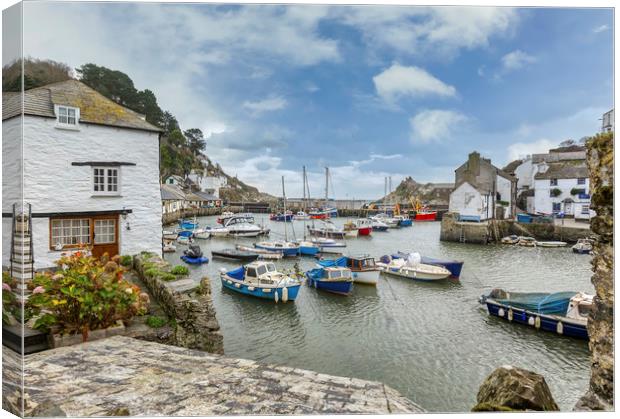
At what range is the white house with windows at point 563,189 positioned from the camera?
17625mm

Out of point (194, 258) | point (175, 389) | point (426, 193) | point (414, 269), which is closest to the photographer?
point (175, 389)

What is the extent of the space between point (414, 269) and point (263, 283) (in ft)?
21.0

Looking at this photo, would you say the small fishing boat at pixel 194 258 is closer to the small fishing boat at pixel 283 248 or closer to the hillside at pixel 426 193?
the small fishing boat at pixel 283 248

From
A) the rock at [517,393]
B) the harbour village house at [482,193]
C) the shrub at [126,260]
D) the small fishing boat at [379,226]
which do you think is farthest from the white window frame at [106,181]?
the small fishing boat at [379,226]

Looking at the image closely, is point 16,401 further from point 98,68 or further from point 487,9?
point 487,9

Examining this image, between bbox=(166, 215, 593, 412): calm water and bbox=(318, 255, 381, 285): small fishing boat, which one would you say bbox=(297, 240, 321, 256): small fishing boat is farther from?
bbox=(318, 255, 381, 285): small fishing boat

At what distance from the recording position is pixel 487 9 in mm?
4051

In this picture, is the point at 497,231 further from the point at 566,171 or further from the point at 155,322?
the point at 155,322

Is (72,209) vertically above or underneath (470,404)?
above

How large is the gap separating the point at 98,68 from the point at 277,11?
263 cm

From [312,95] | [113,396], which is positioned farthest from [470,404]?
[312,95]

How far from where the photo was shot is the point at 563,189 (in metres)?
19.1

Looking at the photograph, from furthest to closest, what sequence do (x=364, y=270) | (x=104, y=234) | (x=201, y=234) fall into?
(x=201, y=234) < (x=364, y=270) < (x=104, y=234)

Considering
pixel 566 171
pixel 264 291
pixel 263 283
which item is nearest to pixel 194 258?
pixel 263 283
